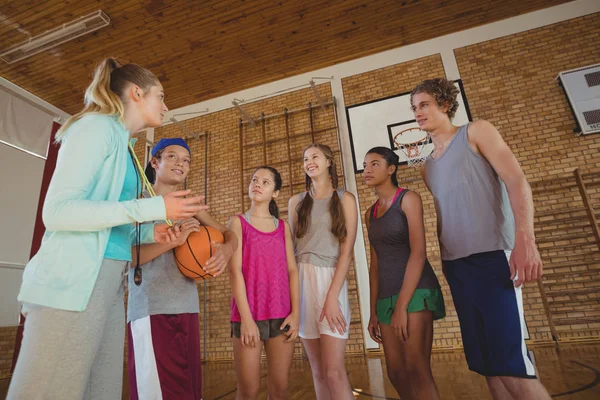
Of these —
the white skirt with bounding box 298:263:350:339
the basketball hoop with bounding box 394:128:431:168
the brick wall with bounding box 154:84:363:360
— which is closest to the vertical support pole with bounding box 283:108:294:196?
the brick wall with bounding box 154:84:363:360

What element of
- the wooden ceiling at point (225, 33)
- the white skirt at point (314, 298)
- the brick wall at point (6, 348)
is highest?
the wooden ceiling at point (225, 33)

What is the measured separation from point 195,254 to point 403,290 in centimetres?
108

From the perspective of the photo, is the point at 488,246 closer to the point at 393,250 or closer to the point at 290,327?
the point at 393,250

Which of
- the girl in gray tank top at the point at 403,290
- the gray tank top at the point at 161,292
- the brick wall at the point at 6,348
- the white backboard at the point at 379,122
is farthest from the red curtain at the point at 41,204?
the girl in gray tank top at the point at 403,290

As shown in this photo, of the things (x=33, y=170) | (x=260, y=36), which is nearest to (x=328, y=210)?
(x=260, y=36)

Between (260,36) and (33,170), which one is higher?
(260,36)

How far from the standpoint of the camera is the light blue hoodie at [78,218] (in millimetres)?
834

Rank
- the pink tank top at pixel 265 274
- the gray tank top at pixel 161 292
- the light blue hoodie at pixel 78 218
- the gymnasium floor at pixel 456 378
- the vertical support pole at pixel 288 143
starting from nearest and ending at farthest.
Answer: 1. the light blue hoodie at pixel 78 218
2. the gray tank top at pixel 161 292
3. the pink tank top at pixel 265 274
4. the gymnasium floor at pixel 456 378
5. the vertical support pole at pixel 288 143

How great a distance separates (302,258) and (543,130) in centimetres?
508

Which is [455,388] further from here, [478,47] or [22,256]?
[22,256]

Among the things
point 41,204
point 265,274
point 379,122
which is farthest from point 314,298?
point 41,204

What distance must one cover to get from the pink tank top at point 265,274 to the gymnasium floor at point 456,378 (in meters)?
1.50

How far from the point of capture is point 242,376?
5.34ft

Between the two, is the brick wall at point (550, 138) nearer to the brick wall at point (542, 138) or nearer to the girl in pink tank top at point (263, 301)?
the brick wall at point (542, 138)
